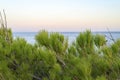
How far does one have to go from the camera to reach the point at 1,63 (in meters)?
3.27

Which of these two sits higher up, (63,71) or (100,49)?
(100,49)

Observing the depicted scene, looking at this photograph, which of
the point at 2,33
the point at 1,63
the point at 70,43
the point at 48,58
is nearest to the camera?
the point at 48,58

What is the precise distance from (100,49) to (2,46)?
3.52 feet

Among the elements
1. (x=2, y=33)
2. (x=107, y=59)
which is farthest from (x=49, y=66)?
Answer: (x=2, y=33)

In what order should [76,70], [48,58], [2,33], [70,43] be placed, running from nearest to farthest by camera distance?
[76,70], [48,58], [70,43], [2,33]

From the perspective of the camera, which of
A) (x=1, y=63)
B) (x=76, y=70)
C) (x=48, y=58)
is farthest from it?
(x=1, y=63)

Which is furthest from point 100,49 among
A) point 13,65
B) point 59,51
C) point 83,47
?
point 13,65

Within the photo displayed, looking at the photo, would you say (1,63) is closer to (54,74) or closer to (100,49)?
(54,74)

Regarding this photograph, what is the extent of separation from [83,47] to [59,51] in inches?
10.7

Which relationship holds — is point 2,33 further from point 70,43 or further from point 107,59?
point 107,59

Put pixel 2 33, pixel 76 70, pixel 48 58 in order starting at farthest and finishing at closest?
pixel 2 33, pixel 48 58, pixel 76 70

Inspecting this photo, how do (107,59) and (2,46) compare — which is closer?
(107,59)

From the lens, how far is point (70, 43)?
3482 millimetres

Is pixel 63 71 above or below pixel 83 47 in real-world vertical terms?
below
